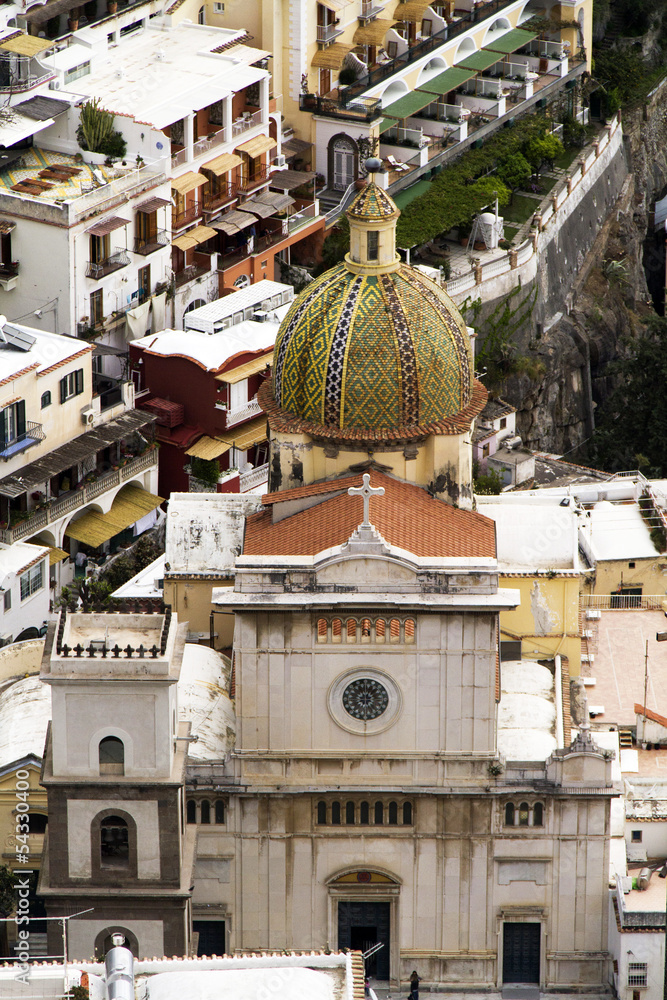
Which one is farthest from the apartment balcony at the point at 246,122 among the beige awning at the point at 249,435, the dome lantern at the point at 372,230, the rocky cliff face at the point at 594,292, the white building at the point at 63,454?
the dome lantern at the point at 372,230

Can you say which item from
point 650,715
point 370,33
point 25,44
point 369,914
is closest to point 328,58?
point 370,33

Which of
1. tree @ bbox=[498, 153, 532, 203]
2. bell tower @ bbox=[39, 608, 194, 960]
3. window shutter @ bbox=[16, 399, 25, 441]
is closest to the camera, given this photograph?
bell tower @ bbox=[39, 608, 194, 960]

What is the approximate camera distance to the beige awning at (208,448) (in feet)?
302

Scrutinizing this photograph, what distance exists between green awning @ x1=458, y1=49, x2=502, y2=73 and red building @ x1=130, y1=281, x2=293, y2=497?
2750 cm

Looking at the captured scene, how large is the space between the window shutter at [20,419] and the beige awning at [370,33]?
34302 mm

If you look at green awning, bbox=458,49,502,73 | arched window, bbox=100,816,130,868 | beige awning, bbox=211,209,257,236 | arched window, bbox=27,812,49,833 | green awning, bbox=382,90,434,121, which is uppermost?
green awning, bbox=458,49,502,73

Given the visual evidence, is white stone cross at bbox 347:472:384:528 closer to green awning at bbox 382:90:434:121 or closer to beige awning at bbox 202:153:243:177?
beige awning at bbox 202:153:243:177

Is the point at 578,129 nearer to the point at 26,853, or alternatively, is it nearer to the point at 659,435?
the point at 659,435

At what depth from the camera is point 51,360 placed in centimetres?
8781

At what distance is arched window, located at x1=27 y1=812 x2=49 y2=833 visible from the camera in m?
68.4

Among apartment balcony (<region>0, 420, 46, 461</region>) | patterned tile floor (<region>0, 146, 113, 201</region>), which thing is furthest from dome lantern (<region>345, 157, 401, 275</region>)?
patterned tile floor (<region>0, 146, 113, 201</region>)

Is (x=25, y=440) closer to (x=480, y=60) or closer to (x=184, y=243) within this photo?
(x=184, y=243)

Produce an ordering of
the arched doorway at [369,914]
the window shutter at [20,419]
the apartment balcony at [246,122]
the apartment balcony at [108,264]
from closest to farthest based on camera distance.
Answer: the arched doorway at [369,914], the window shutter at [20,419], the apartment balcony at [108,264], the apartment balcony at [246,122]

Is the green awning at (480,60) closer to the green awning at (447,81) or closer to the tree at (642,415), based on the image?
the green awning at (447,81)
